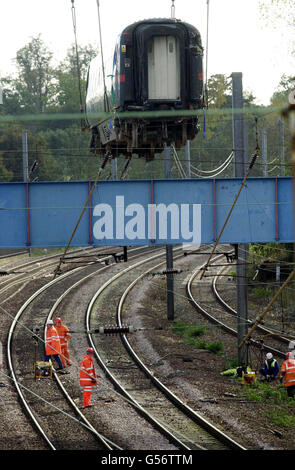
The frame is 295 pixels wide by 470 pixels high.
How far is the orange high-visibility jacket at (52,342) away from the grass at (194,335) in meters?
5.64

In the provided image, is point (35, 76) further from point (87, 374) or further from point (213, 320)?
point (87, 374)

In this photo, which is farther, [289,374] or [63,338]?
[63,338]

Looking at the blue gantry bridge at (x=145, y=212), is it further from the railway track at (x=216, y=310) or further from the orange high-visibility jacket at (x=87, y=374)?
the railway track at (x=216, y=310)

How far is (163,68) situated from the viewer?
63.6 feet

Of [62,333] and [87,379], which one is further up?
[62,333]

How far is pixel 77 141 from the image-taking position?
6988 cm

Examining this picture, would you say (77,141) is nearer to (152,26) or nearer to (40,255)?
(40,255)

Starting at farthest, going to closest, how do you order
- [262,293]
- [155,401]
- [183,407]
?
1. [262,293]
2. [155,401]
3. [183,407]

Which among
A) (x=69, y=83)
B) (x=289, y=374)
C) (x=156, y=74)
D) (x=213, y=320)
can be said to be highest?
(x=69, y=83)

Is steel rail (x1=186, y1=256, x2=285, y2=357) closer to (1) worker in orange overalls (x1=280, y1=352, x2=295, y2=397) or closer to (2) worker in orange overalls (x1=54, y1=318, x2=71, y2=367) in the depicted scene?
(1) worker in orange overalls (x1=280, y1=352, x2=295, y2=397)

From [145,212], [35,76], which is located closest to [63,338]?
[145,212]

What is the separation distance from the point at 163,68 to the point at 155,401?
28.1 ft

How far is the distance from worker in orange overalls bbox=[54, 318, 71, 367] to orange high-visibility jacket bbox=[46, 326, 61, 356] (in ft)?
1.48

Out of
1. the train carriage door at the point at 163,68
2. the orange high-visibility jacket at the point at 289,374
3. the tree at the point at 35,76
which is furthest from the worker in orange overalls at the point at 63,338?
the tree at the point at 35,76
